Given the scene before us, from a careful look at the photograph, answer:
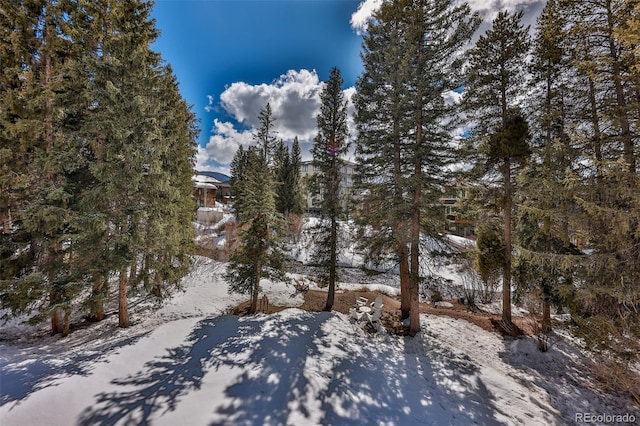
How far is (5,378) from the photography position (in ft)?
14.0

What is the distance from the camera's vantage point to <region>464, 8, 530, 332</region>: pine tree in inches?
333

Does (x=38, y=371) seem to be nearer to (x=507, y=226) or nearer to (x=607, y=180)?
(x=607, y=180)

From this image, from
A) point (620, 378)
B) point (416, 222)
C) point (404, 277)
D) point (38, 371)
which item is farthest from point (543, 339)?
point (38, 371)

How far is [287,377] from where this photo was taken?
15.4 feet

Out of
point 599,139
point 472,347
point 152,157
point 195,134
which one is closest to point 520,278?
point 472,347

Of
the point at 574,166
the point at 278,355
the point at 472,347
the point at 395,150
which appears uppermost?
the point at 395,150

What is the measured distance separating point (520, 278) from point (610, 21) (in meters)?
8.12

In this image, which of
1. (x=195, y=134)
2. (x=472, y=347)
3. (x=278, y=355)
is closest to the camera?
(x=278, y=355)

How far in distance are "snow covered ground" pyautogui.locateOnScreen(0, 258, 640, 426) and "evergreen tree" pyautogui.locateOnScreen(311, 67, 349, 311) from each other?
3010 millimetres

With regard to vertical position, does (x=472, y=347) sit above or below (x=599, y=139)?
below

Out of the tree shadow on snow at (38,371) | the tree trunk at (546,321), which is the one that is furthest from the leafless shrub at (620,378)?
the tree shadow on snow at (38,371)

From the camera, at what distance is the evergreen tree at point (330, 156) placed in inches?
432

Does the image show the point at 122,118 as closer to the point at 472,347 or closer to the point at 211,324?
the point at 211,324

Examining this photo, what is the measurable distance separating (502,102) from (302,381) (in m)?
11.0
